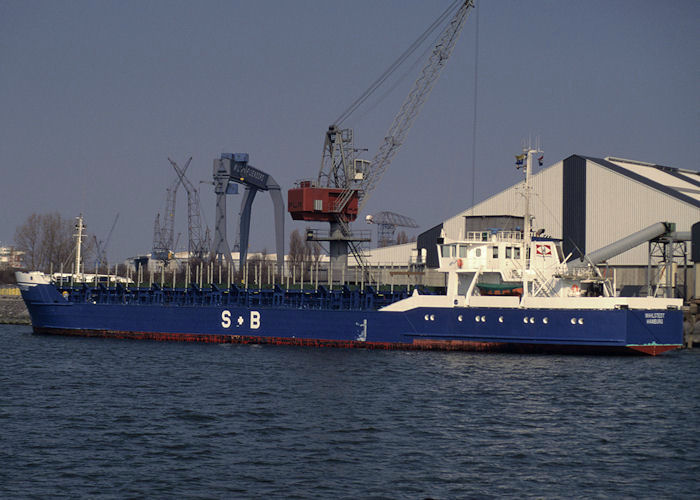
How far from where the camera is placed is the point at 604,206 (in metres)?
77.9

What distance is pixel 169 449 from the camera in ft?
77.1

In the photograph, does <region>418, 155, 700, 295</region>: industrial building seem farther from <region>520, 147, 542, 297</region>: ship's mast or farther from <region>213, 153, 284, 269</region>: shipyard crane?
<region>213, 153, 284, 269</region>: shipyard crane

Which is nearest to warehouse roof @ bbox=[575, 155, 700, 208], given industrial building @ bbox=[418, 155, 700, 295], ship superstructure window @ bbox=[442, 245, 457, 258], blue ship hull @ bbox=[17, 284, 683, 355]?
industrial building @ bbox=[418, 155, 700, 295]

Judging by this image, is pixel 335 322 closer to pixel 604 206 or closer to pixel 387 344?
pixel 387 344

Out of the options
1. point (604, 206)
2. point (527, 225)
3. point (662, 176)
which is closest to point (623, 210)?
point (604, 206)

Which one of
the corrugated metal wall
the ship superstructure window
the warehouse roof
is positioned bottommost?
the ship superstructure window

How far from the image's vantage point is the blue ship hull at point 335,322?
149 ft

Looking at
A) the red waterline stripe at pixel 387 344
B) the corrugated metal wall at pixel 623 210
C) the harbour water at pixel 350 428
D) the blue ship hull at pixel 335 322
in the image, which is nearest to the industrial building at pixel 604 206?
the corrugated metal wall at pixel 623 210

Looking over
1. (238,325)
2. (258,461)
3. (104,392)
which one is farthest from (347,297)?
(258,461)

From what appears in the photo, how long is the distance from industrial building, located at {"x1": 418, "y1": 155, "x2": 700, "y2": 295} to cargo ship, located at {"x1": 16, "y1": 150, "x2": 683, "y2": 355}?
2176 centimetres

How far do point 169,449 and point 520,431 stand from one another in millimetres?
11516

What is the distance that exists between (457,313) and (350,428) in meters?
23.1

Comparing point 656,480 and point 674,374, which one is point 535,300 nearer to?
point 674,374

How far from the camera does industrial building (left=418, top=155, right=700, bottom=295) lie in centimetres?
7481
